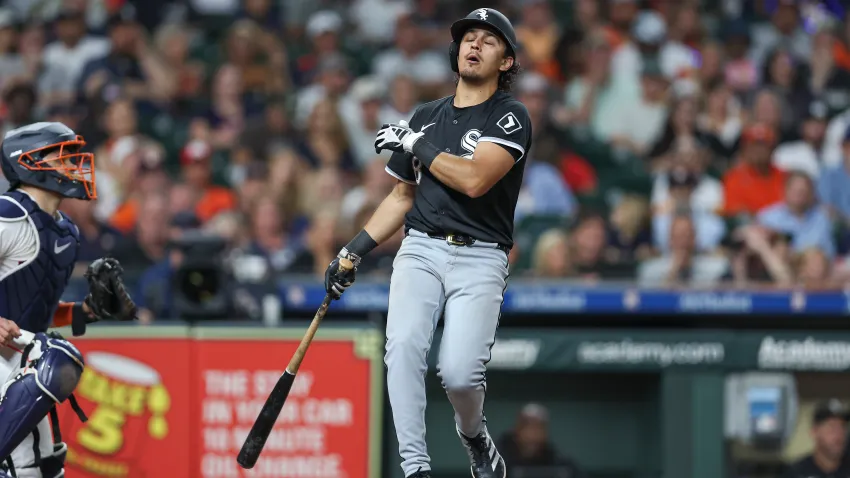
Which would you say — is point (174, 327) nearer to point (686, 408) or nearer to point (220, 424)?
point (220, 424)

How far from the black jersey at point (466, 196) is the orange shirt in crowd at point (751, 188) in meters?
5.47

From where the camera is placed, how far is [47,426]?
593 cm

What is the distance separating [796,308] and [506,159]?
364 centimetres

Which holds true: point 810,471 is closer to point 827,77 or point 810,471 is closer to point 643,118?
point 643,118

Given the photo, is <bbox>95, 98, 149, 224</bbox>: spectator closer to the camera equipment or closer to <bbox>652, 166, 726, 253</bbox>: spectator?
the camera equipment

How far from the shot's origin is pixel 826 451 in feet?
26.5

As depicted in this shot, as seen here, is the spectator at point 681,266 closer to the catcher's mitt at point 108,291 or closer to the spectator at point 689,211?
the spectator at point 689,211

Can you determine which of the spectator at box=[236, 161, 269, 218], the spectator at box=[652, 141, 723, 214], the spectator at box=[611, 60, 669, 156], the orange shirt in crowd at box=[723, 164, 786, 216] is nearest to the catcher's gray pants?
the spectator at box=[236, 161, 269, 218]

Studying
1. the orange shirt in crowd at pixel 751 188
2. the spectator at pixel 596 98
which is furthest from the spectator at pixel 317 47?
the orange shirt in crowd at pixel 751 188

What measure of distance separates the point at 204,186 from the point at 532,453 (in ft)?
11.6

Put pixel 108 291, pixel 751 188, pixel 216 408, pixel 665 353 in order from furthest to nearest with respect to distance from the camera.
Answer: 1. pixel 751 188
2. pixel 665 353
3. pixel 216 408
4. pixel 108 291

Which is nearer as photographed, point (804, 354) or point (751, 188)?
point (804, 354)

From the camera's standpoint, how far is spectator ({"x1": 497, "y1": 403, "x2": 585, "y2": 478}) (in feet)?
26.8

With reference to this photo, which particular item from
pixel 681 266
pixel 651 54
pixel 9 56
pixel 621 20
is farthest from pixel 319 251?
pixel 621 20
